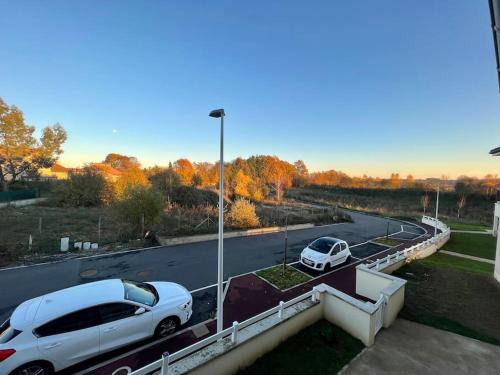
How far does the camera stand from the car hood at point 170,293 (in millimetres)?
6739

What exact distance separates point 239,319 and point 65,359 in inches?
174

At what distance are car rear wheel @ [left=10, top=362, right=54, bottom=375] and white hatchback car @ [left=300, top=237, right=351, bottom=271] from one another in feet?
33.2

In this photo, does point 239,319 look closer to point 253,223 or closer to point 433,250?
point 253,223

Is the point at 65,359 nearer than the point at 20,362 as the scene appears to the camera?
No

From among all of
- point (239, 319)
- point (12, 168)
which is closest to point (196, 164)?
point (12, 168)

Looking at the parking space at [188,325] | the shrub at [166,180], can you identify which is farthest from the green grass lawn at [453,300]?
the shrub at [166,180]

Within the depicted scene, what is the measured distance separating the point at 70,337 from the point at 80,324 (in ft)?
0.86

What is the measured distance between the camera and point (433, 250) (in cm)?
1748

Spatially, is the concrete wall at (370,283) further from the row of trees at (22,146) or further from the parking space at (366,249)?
the row of trees at (22,146)

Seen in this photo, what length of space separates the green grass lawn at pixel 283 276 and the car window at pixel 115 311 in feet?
20.0

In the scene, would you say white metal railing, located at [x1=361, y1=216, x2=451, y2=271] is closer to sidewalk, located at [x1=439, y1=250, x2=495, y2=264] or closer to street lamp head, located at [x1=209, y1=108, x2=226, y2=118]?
sidewalk, located at [x1=439, y1=250, x2=495, y2=264]

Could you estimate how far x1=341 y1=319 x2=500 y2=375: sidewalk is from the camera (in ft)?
18.7

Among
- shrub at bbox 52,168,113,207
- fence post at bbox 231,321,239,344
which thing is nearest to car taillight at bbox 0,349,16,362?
fence post at bbox 231,321,239,344

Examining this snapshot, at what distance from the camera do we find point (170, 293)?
7055mm
